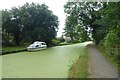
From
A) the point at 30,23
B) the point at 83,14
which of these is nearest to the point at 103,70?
the point at 30,23

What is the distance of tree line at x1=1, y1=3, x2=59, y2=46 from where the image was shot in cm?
3502

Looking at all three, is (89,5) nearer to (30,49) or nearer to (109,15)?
(30,49)

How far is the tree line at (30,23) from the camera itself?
115ft

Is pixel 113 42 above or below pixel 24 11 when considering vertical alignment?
below

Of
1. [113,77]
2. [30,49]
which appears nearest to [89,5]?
[30,49]

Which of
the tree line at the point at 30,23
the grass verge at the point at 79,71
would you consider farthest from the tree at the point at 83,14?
the grass verge at the point at 79,71

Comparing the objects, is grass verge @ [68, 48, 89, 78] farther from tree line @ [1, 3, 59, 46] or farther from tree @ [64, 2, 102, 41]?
tree @ [64, 2, 102, 41]

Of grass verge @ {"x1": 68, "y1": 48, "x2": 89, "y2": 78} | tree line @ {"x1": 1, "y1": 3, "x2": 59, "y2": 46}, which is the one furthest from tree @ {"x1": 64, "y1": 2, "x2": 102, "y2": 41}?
grass verge @ {"x1": 68, "y1": 48, "x2": 89, "y2": 78}

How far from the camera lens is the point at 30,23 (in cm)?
3506

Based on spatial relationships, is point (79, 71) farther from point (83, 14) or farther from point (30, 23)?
point (83, 14)

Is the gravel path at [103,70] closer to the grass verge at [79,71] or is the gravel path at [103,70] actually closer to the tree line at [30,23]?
the grass verge at [79,71]

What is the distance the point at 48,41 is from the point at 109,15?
82.2 ft

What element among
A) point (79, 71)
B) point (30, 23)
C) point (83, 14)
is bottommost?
point (79, 71)

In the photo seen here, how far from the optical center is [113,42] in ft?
41.4
